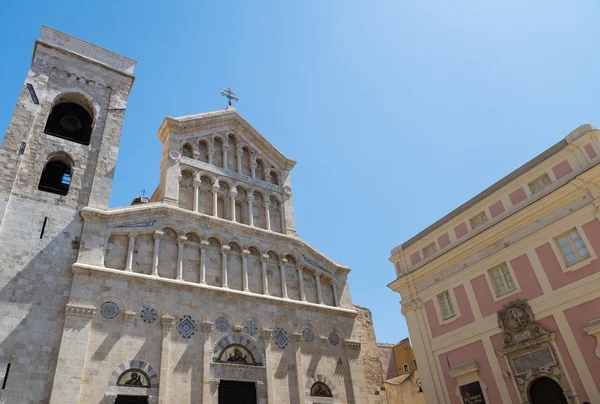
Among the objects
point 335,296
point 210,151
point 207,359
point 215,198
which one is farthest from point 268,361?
point 210,151

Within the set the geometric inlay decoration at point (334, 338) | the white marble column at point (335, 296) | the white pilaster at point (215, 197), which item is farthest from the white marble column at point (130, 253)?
the white marble column at point (335, 296)

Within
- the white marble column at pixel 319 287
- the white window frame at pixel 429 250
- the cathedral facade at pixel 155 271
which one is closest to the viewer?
the cathedral facade at pixel 155 271

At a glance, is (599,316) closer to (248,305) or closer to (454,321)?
(454,321)

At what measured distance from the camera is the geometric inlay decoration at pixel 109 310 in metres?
17.2

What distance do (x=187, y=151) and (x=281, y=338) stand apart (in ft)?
35.9

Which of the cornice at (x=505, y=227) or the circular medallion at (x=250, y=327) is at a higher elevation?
the cornice at (x=505, y=227)

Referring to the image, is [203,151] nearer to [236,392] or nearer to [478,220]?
[236,392]

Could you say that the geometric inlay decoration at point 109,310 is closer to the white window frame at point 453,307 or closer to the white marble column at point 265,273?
the white marble column at point 265,273

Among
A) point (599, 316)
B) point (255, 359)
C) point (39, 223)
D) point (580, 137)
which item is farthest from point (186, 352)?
point (580, 137)

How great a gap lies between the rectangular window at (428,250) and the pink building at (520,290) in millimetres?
277

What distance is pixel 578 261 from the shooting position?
52.1 feet

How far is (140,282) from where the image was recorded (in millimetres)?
18391

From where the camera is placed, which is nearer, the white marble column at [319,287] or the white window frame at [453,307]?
the white window frame at [453,307]

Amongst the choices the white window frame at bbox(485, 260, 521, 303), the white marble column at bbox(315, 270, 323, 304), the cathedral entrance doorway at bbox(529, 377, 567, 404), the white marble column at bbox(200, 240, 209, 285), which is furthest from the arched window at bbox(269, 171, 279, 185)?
the cathedral entrance doorway at bbox(529, 377, 567, 404)
